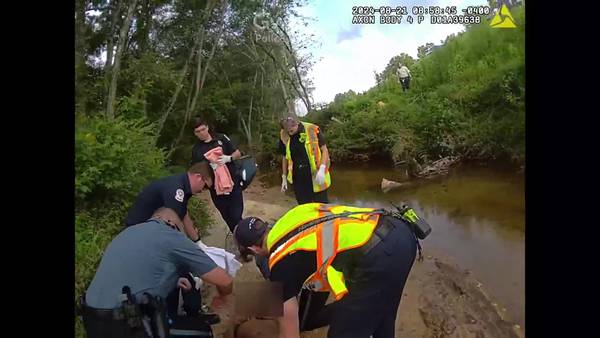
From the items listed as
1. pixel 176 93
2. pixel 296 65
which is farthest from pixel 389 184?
pixel 176 93

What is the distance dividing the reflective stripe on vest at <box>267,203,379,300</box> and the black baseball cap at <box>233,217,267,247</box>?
0.05m

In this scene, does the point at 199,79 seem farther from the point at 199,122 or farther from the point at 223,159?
the point at 223,159

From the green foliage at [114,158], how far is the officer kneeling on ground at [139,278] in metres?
0.54

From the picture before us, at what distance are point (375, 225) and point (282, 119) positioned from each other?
95cm

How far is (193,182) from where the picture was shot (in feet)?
7.55

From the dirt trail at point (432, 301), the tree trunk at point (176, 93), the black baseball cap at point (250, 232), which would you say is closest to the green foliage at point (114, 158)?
the tree trunk at point (176, 93)

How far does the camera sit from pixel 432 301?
2.36 meters

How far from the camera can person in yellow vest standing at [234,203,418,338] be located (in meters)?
1.75

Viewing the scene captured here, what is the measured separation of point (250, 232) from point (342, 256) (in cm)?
38

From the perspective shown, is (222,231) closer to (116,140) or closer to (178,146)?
(178,146)

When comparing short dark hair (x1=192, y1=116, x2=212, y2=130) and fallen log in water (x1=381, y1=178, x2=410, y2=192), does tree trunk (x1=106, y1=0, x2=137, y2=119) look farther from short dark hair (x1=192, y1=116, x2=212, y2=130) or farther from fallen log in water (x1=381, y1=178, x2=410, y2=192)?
fallen log in water (x1=381, y1=178, x2=410, y2=192)

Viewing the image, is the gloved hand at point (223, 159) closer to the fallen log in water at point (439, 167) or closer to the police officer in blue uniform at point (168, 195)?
the police officer in blue uniform at point (168, 195)

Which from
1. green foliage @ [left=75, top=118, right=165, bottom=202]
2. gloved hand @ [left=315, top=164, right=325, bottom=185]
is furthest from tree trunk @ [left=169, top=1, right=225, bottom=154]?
gloved hand @ [left=315, top=164, right=325, bottom=185]

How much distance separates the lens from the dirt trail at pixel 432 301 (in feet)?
7.25
